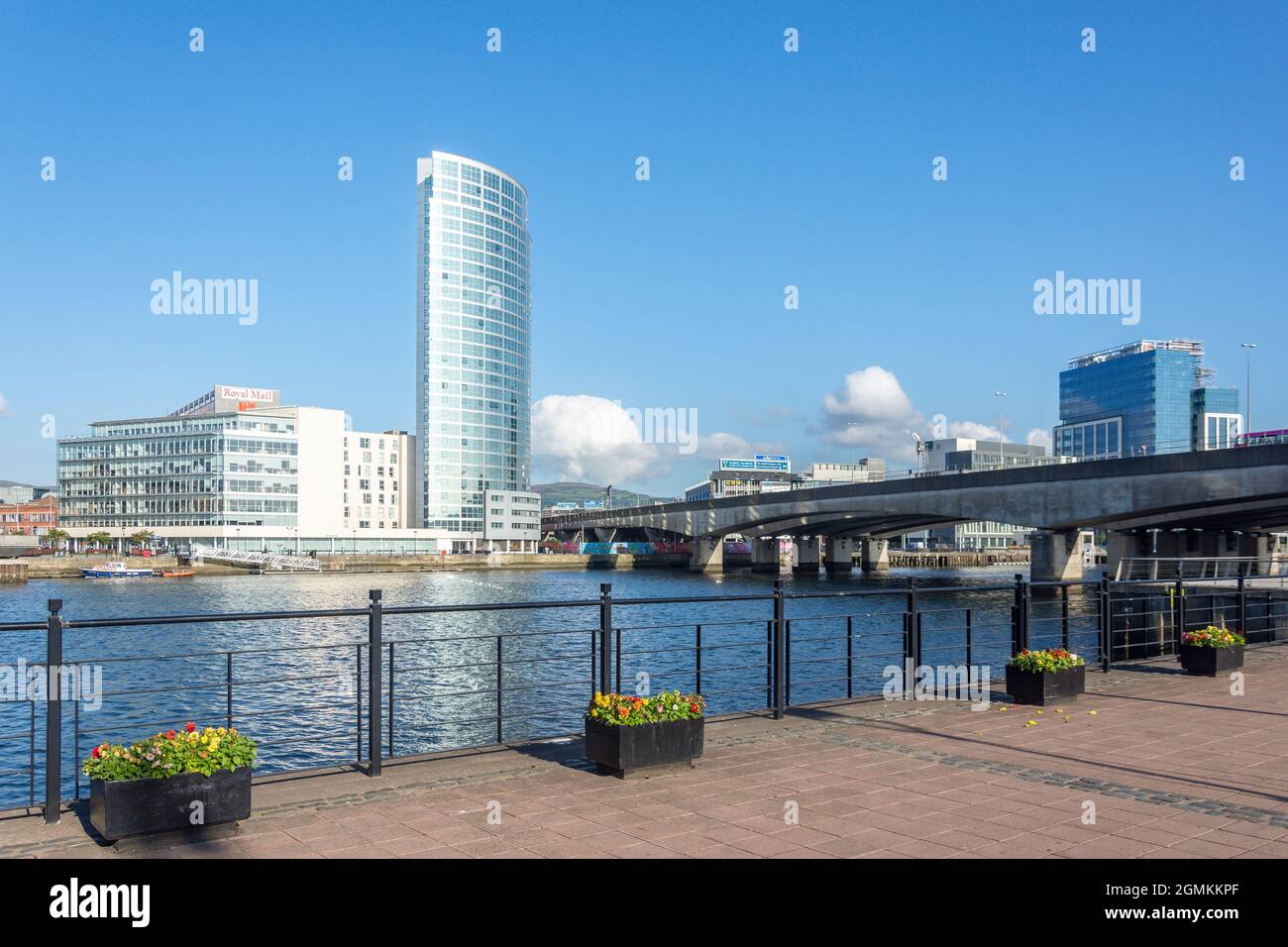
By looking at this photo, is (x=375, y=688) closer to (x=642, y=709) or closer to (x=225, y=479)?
(x=642, y=709)

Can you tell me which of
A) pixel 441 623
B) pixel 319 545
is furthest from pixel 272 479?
pixel 441 623

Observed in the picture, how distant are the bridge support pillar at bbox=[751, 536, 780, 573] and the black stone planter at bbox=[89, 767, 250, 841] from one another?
12251 cm

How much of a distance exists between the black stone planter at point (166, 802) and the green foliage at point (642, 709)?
3219 millimetres

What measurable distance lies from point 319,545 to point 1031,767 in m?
136

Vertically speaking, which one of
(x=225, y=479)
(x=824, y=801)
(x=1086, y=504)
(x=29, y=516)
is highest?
(x=225, y=479)

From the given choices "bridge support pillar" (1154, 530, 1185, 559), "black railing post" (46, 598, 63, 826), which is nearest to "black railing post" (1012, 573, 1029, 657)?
"black railing post" (46, 598, 63, 826)

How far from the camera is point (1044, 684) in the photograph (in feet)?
44.0

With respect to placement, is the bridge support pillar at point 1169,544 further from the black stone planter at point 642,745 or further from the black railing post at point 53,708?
the black railing post at point 53,708

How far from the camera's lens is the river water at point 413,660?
1666 centimetres

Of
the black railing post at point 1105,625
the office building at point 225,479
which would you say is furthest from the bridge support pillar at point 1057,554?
the office building at point 225,479

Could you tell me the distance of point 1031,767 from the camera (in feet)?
31.6

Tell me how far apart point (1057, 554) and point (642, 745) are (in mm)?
66213

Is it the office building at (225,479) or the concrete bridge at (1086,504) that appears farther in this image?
the office building at (225,479)

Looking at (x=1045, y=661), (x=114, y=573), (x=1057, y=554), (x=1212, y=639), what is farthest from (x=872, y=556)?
(x=1045, y=661)
